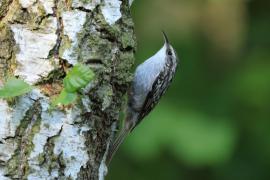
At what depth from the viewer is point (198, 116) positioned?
4.79 m

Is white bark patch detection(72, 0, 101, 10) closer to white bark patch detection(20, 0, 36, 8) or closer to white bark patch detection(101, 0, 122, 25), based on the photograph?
white bark patch detection(101, 0, 122, 25)

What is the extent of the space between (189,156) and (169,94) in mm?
573

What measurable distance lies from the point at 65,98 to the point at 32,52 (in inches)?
8.0

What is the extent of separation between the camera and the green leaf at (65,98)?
8.10 ft

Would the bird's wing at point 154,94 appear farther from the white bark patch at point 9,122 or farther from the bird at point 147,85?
the white bark patch at point 9,122

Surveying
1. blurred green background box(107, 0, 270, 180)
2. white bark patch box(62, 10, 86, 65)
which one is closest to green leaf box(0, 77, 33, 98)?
white bark patch box(62, 10, 86, 65)

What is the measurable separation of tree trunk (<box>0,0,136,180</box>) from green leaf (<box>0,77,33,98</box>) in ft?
0.20

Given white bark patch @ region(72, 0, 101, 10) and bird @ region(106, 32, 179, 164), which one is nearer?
white bark patch @ region(72, 0, 101, 10)

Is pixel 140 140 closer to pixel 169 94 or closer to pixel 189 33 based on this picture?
pixel 169 94

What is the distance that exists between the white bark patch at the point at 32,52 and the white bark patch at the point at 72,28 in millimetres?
60

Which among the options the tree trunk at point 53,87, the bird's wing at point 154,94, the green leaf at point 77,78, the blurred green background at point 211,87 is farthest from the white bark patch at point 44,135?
the blurred green background at point 211,87

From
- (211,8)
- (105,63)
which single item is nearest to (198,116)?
(211,8)

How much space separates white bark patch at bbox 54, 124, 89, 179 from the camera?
8.33 ft

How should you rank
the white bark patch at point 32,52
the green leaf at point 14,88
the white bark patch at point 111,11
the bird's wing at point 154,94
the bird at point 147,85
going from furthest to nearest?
the bird's wing at point 154,94
the bird at point 147,85
the white bark patch at point 111,11
the white bark patch at point 32,52
the green leaf at point 14,88
